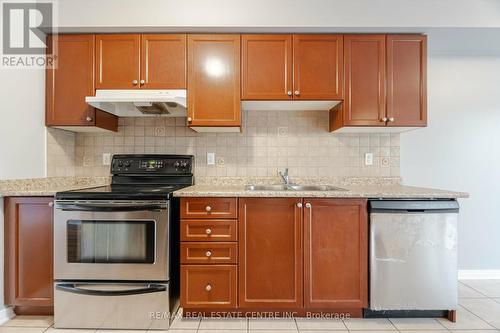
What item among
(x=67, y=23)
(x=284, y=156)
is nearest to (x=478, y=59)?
(x=284, y=156)

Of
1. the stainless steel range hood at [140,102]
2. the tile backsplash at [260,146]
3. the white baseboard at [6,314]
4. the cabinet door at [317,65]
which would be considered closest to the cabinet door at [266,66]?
the cabinet door at [317,65]

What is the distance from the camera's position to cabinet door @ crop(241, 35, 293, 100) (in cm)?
214

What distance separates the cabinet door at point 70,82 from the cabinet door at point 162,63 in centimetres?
44

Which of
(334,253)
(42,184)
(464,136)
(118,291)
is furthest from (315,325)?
(42,184)

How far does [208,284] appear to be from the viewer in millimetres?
1873

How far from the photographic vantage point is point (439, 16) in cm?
207

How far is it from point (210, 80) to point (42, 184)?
163cm

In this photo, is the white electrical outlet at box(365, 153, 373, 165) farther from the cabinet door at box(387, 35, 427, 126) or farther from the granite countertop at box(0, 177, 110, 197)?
the granite countertop at box(0, 177, 110, 197)

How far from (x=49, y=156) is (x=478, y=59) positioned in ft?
13.4

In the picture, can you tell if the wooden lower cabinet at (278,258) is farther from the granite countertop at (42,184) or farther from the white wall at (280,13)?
the white wall at (280,13)

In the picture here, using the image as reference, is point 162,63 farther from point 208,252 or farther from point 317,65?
point 208,252

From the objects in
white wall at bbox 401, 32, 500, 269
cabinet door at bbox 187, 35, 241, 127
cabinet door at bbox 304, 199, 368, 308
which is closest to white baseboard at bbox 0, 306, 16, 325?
cabinet door at bbox 187, 35, 241, 127

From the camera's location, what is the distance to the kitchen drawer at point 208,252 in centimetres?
187

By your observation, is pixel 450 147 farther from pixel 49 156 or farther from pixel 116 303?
pixel 49 156
